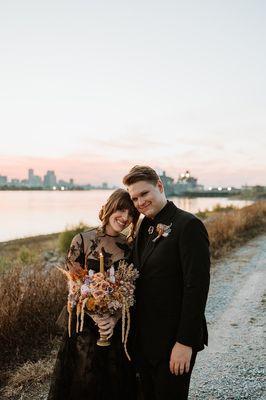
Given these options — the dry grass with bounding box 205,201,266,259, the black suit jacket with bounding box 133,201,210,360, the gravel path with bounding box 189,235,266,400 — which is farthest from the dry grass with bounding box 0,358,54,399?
the dry grass with bounding box 205,201,266,259

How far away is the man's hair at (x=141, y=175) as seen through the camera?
2490 millimetres

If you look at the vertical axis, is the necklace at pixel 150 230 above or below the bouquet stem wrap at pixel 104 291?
above

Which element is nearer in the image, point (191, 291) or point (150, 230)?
point (191, 291)

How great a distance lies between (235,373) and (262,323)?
1.81 m

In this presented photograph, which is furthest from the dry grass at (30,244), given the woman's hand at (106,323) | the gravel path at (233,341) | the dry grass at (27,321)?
the woman's hand at (106,323)

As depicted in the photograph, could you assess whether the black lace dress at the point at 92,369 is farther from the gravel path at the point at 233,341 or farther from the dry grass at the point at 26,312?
the dry grass at the point at 26,312

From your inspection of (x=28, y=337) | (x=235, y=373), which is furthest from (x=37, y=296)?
(x=235, y=373)

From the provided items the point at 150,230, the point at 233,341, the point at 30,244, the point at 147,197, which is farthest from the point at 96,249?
the point at 30,244

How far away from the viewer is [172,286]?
7.88 feet

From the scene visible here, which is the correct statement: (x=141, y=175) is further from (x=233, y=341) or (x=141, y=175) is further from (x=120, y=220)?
(x=233, y=341)

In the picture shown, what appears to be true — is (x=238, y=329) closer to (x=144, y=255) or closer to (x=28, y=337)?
(x=28, y=337)

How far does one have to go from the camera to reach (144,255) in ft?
8.28

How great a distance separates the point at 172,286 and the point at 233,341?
3.36m

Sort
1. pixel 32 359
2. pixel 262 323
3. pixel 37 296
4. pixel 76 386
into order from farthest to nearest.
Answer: pixel 262 323
pixel 37 296
pixel 32 359
pixel 76 386
